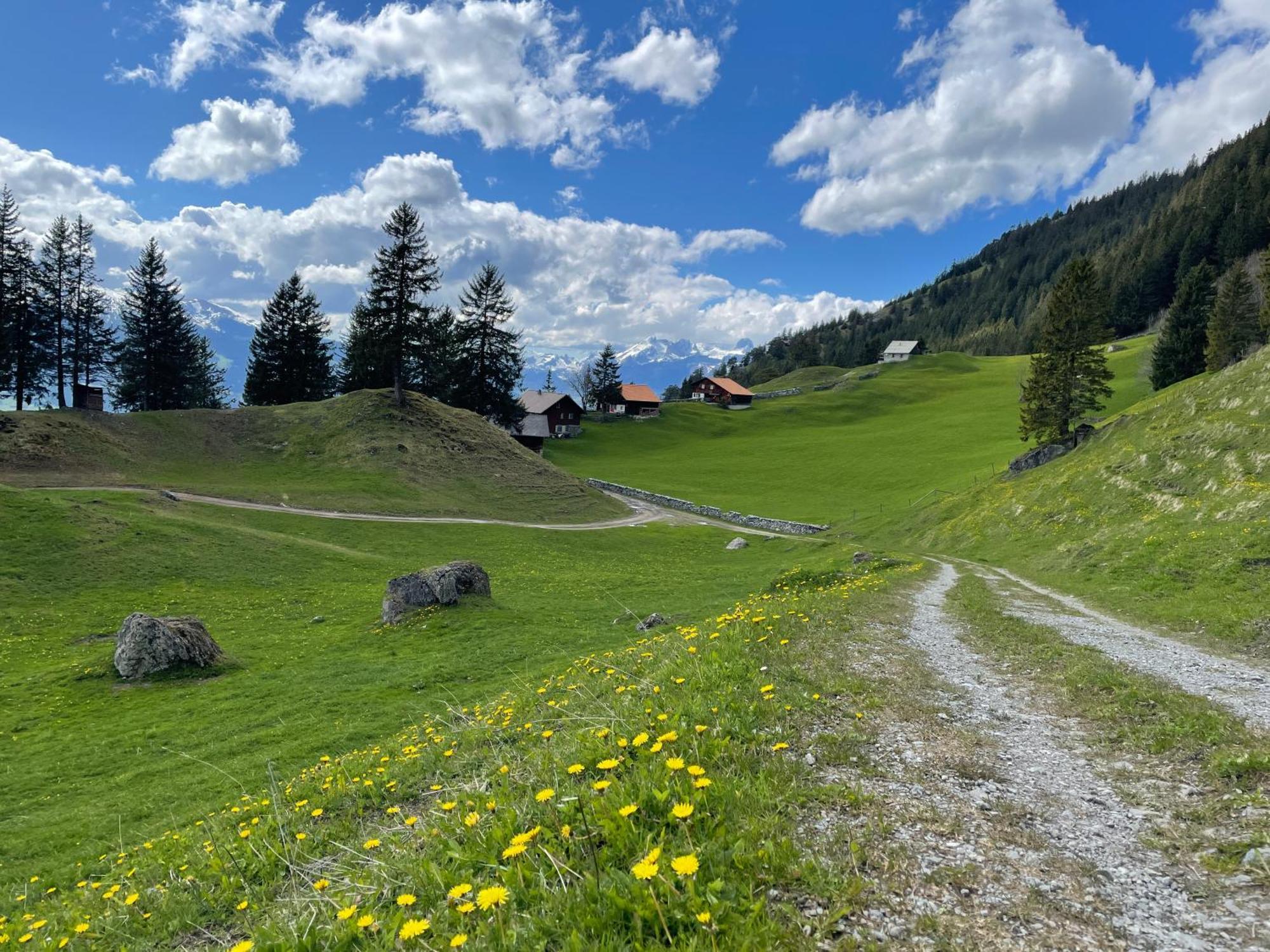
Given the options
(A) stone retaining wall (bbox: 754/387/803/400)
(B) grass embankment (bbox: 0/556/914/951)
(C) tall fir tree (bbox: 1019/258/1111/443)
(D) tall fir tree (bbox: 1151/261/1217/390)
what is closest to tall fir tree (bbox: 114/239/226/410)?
(B) grass embankment (bbox: 0/556/914/951)

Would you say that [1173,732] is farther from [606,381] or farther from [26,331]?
[606,381]

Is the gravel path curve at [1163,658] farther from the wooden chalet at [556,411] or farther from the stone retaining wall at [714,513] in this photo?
the wooden chalet at [556,411]

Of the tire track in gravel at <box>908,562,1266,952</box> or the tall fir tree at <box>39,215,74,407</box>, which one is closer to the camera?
the tire track in gravel at <box>908,562,1266,952</box>

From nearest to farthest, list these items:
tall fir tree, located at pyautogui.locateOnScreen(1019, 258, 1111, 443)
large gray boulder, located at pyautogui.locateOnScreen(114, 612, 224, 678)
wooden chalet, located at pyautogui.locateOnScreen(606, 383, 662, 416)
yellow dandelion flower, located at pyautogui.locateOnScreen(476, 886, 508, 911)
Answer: yellow dandelion flower, located at pyautogui.locateOnScreen(476, 886, 508, 911) → large gray boulder, located at pyautogui.locateOnScreen(114, 612, 224, 678) → tall fir tree, located at pyautogui.locateOnScreen(1019, 258, 1111, 443) → wooden chalet, located at pyautogui.locateOnScreen(606, 383, 662, 416)

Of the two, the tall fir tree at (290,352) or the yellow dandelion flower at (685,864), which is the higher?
the tall fir tree at (290,352)

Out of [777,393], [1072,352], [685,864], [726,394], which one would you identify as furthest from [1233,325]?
[685,864]

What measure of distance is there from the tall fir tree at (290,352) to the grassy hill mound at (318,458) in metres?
20.1

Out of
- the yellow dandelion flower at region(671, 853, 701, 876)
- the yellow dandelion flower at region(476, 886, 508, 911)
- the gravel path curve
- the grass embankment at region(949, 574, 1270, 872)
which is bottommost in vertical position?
the gravel path curve

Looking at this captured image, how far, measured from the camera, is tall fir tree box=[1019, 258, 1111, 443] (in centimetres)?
5034

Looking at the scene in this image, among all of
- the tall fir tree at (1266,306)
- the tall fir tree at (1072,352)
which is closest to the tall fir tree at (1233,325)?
the tall fir tree at (1266,306)

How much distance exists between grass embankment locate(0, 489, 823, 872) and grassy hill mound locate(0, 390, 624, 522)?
764cm

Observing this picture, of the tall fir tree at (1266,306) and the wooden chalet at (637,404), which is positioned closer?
the tall fir tree at (1266,306)

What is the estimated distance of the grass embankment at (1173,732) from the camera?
15.2 feet

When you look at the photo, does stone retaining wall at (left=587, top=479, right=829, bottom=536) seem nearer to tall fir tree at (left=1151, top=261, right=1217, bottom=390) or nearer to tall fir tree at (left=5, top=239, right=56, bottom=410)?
tall fir tree at (left=1151, top=261, right=1217, bottom=390)
